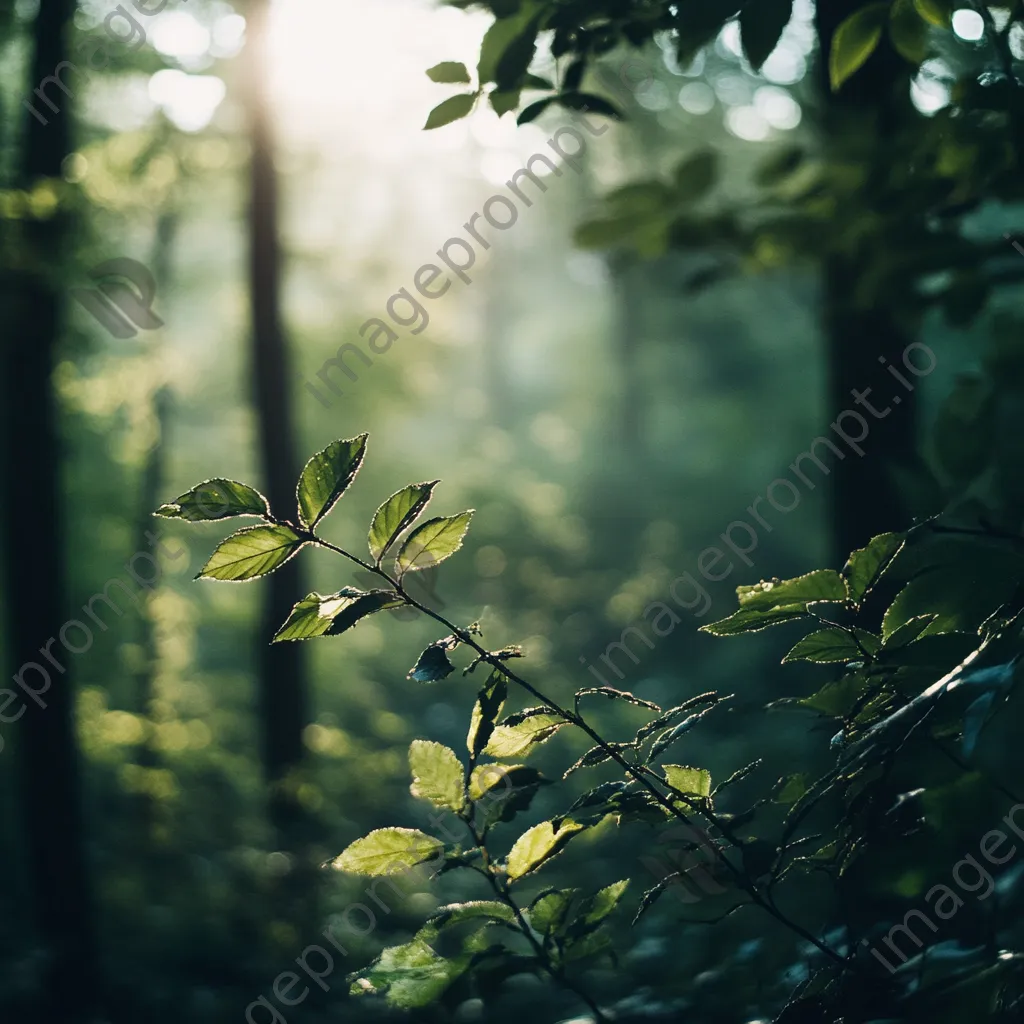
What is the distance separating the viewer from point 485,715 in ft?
2.93

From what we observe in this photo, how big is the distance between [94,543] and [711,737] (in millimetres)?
7929

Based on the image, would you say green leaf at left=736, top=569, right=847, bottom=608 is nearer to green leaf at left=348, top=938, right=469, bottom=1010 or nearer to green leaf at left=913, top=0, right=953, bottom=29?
green leaf at left=348, top=938, right=469, bottom=1010

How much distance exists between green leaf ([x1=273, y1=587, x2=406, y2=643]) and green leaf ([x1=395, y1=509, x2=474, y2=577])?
1.4 inches

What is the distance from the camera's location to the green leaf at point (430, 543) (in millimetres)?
882

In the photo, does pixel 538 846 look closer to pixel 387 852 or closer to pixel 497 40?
pixel 387 852

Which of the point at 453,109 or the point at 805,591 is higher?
the point at 453,109

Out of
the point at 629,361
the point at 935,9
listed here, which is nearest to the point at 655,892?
the point at 935,9

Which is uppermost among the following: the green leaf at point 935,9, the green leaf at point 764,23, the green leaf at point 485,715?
the green leaf at point 764,23

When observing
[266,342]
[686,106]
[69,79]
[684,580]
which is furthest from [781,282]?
[69,79]

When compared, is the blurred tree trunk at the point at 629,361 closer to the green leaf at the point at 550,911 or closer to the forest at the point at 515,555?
the forest at the point at 515,555

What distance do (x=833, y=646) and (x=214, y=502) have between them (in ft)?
2.17

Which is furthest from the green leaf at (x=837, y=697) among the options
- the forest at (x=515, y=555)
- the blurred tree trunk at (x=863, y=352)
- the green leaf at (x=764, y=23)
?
the blurred tree trunk at (x=863, y=352)

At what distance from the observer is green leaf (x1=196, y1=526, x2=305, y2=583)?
0.84 metres

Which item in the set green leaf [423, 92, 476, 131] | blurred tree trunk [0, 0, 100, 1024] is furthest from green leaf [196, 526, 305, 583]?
blurred tree trunk [0, 0, 100, 1024]
